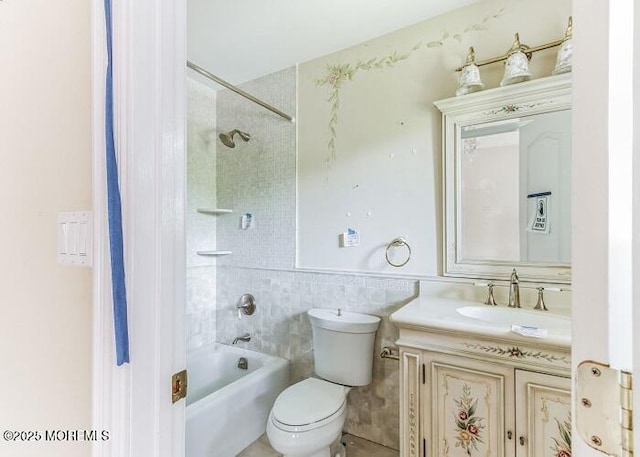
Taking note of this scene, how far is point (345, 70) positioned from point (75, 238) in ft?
5.91

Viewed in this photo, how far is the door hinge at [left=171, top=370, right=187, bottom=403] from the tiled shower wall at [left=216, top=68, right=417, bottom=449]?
1.36 meters

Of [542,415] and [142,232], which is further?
[542,415]

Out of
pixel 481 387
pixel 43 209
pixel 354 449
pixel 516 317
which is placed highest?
pixel 43 209

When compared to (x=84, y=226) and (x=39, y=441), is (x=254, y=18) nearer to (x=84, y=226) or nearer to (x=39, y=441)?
(x=84, y=226)

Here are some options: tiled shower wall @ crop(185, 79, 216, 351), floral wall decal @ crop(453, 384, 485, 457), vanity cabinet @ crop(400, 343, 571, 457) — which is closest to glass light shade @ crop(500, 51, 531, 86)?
vanity cabinet @ crop(400, 343, 571, 457)

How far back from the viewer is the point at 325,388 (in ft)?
5.61

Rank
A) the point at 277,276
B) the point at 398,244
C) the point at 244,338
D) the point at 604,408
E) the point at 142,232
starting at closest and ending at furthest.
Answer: the point at 604,408 → the point at 142,232 → the point at 398,244 → the point at 277,276 → the point at 244,338

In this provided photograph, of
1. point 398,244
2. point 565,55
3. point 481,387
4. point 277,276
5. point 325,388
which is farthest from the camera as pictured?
point 277,276

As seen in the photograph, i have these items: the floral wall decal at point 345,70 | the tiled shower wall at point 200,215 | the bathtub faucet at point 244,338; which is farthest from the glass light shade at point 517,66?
the bathtub faucet at point 244,338

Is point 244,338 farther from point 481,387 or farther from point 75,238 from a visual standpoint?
point 75,238

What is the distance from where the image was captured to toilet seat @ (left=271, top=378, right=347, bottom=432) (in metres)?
1.42

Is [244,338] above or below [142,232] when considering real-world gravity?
below

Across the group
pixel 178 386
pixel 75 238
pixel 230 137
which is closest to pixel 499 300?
pixel 178 386

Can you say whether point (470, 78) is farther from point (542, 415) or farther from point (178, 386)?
point (178, 386)
